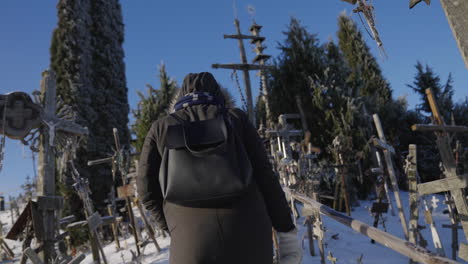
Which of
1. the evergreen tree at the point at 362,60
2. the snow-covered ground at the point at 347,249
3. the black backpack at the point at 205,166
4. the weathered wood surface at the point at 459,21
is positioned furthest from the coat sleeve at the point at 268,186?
the evergreen tree at the point at 362,60

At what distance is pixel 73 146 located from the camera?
19.4 feet

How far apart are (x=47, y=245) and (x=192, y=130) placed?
173 inches

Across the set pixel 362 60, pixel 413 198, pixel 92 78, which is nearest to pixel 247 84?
pixel 413 198

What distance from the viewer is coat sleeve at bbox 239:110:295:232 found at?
162cm

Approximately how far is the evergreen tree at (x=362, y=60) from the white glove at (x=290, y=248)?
698 inches

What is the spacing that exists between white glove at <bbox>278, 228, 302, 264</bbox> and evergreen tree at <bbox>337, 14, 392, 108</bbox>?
1772 cm

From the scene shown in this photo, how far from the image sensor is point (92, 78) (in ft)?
50.1

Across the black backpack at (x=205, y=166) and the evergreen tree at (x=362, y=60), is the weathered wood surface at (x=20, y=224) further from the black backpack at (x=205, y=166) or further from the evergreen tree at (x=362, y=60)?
the evergreen tree at (x=362, y=60)

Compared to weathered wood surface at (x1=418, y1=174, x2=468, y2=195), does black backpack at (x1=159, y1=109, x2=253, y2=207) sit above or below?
above

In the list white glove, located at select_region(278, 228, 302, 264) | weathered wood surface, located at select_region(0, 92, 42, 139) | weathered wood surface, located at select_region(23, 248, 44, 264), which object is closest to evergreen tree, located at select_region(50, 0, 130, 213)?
weathered wood surface, located at select_region(0, 92, 42, 139)

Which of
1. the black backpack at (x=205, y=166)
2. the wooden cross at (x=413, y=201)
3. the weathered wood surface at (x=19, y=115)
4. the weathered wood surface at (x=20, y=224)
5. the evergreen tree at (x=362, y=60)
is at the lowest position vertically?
the wooden cross at (x=413, y=201)

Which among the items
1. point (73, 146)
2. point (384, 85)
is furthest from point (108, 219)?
point (384, 85)

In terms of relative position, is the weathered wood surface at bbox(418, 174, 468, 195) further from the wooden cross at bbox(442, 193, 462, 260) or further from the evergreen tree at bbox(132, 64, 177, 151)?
the evergreen tree at bbox(132, 64, 177, 151)

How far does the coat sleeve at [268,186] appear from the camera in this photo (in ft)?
→ 5.32
